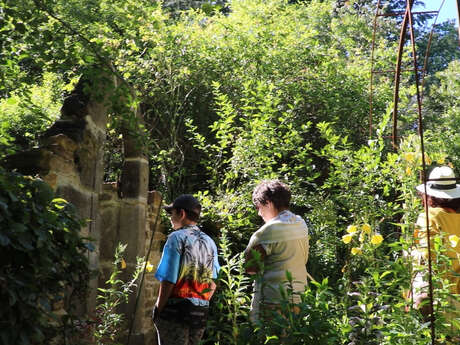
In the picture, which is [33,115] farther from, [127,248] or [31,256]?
[31,256]

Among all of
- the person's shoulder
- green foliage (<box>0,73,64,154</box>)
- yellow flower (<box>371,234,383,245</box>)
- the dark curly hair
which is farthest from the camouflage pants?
green foliage (<box>0,73,64,154</box>)

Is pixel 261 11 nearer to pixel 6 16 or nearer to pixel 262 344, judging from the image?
pixel 6 16

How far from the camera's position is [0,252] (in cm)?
211

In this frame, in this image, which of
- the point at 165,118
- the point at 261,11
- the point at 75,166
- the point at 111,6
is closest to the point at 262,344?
the point at 75,166

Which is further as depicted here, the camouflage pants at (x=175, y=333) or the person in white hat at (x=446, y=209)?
the camouflage pants at (x=175, y=333)

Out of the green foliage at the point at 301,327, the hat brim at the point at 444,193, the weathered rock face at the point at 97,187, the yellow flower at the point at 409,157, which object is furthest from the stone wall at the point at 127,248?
the green foliage at the point at 301,327

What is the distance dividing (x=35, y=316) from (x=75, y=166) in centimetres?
231

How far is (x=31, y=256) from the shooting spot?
2.16 metres

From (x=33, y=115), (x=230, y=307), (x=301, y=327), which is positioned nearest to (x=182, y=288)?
(x=230, y=307)

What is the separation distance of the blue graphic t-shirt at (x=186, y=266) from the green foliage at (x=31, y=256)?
1.03m

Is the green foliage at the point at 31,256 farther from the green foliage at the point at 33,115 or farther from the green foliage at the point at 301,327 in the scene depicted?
the green foliage at the point at 33,115

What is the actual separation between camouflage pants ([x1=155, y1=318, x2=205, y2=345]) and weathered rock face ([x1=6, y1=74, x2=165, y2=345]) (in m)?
0.56

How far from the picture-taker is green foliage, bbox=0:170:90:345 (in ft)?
6.68

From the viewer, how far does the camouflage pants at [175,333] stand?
3469 millimetres
